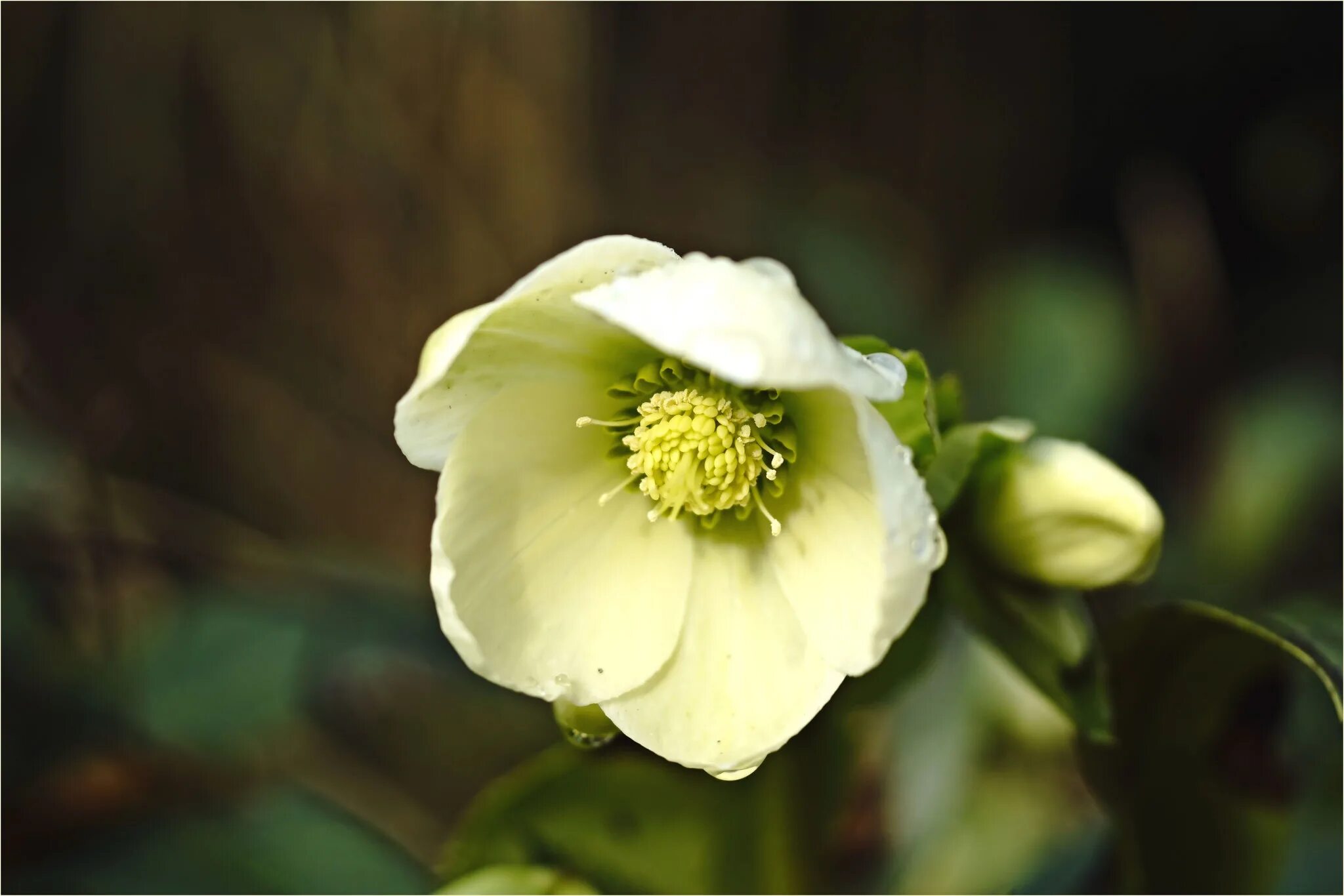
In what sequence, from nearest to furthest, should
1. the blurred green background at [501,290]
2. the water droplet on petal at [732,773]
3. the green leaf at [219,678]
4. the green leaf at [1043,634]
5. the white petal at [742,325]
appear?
the white petal at [742,325] → the water droplet on petal at [732,773] → the green leaf at [1043,634] → the blurred green background at [501,290] → the green leaf at [219,678]

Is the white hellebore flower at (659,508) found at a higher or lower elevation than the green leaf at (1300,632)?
higher

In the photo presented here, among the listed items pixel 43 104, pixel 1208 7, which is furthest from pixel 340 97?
pixel 1208 7

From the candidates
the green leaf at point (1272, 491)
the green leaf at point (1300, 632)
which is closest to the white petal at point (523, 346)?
the green leaf at point (1300, 632)

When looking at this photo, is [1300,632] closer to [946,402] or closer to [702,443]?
[946,402]

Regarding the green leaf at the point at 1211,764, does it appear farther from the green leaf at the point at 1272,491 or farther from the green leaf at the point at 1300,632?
the green leaf at the point at 1272,491

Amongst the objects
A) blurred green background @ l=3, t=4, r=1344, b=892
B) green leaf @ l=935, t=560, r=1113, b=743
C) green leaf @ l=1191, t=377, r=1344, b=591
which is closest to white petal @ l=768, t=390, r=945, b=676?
green leaf @ l=935, t=560, r=1113, b=743

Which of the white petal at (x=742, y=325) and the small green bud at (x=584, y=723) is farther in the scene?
the small green bud at (x=584, y=723)

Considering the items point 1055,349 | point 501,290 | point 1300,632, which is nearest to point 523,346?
point 1300,632
